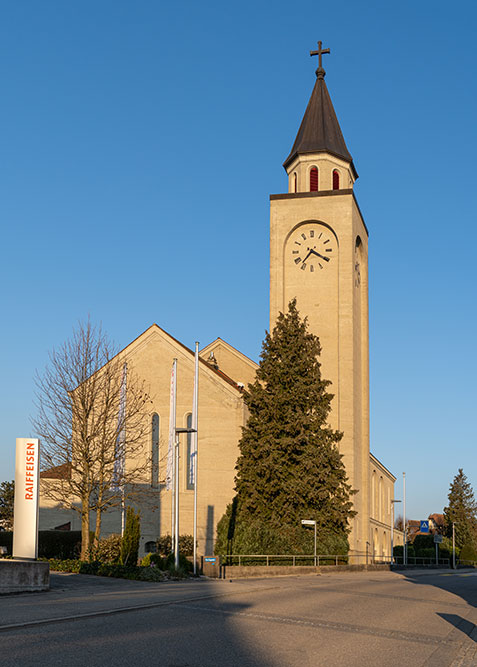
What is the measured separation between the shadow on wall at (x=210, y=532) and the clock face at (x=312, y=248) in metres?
17.1

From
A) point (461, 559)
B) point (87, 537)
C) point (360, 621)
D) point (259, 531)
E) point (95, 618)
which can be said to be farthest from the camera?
point (461, 559)

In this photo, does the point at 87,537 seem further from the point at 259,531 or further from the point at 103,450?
the point at 259,531

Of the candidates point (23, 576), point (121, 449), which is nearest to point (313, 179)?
point (121, 449)

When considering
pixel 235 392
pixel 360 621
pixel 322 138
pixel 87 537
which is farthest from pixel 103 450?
pixel 322 138

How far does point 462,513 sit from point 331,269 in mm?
57598

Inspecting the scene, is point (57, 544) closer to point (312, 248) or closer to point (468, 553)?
point (312, 248)

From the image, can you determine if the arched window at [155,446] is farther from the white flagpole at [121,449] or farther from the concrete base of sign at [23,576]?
the concrete base of sign at [23,576]

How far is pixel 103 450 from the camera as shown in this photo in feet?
100

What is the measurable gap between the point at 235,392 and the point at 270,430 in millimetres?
3677

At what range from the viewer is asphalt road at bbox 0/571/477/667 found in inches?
360

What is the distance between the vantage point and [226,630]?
1142 cm

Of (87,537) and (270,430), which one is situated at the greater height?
(270,430)

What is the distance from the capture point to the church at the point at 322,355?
41.7 m

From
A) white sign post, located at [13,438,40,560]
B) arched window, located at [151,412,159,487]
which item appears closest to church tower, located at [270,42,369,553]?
arched window, located at [151,412,159,487]
